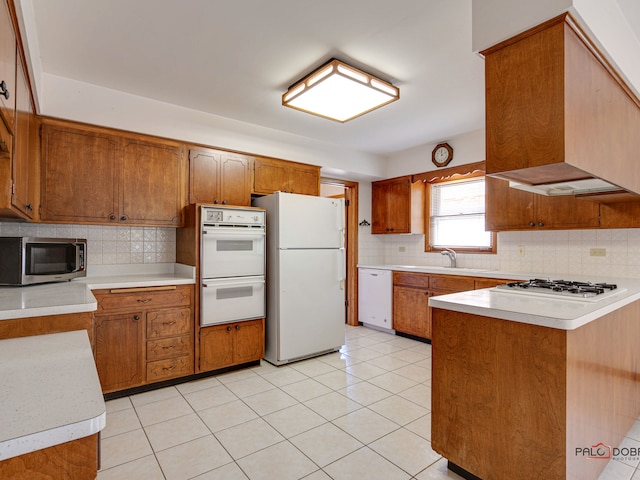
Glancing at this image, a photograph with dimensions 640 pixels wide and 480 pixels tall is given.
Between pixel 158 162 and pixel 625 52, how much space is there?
3.49 metres

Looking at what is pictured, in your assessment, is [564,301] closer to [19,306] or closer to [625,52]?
[625,52]

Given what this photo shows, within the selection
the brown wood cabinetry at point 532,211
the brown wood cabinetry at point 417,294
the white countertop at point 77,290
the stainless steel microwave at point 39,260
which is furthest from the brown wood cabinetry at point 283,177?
the brown wood cabinetry at point 532,211

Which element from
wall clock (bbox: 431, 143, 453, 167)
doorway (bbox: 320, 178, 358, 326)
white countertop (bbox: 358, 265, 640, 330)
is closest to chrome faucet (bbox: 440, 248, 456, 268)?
wall clock (bbox: 431, 143, 453, 167)

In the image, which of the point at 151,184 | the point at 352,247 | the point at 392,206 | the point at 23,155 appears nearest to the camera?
the point at 23,155

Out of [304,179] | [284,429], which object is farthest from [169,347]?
[304,179]

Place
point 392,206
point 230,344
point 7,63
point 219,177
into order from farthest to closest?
1. point 392,206
2. point 219,177
3. point 230,344
4. point 7,63

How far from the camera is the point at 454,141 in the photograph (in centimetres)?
422

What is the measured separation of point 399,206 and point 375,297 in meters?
1.31

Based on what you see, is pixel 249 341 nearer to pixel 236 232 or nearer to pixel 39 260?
pixel 236 232

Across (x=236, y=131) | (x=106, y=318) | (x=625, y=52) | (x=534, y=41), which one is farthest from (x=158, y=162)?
(x=625, y=52)

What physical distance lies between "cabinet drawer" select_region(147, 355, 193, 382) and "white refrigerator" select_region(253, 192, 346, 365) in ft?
2.66

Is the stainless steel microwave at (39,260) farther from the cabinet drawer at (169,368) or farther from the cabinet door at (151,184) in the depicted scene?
the cabinet drawer at (169,368)

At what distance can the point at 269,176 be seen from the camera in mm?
3818

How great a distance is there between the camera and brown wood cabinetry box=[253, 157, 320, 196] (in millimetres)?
3752
